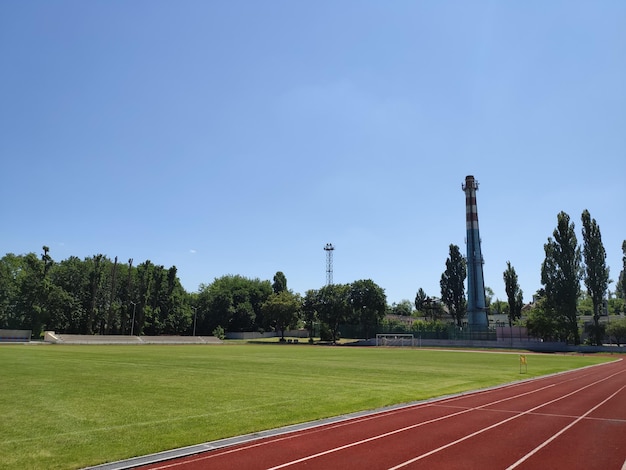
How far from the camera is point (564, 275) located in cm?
7556

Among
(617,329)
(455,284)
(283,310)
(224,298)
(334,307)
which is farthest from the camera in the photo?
(224,298)

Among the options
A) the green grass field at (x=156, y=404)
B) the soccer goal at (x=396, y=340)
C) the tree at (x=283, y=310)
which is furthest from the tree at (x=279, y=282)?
the green grass field at (x=156, y=404)

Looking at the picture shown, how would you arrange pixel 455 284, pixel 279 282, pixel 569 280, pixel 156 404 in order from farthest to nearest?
pixel 279 282 < pixel 455 284 < pixel 569 280 < pixel 156 404

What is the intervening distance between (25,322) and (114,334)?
18.4m

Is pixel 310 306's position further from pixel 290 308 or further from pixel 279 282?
pixel 279 282

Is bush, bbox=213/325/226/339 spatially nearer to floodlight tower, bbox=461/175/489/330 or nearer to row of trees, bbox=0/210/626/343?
row of trees, bbox=0/210/626/343

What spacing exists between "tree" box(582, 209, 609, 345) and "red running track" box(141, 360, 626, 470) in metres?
69.4

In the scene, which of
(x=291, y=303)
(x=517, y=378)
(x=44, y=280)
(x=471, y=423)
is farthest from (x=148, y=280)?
(x=471, y=423)

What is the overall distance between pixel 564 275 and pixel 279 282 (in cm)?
7659

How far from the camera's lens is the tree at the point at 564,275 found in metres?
73.9

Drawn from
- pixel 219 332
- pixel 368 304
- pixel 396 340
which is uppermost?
pixel 368 304

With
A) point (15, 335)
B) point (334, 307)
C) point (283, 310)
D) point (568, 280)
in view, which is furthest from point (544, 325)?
point (15, 335)

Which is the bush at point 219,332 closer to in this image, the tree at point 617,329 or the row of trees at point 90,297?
the row of trees at point 90,297

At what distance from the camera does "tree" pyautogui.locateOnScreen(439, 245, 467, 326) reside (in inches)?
3969
